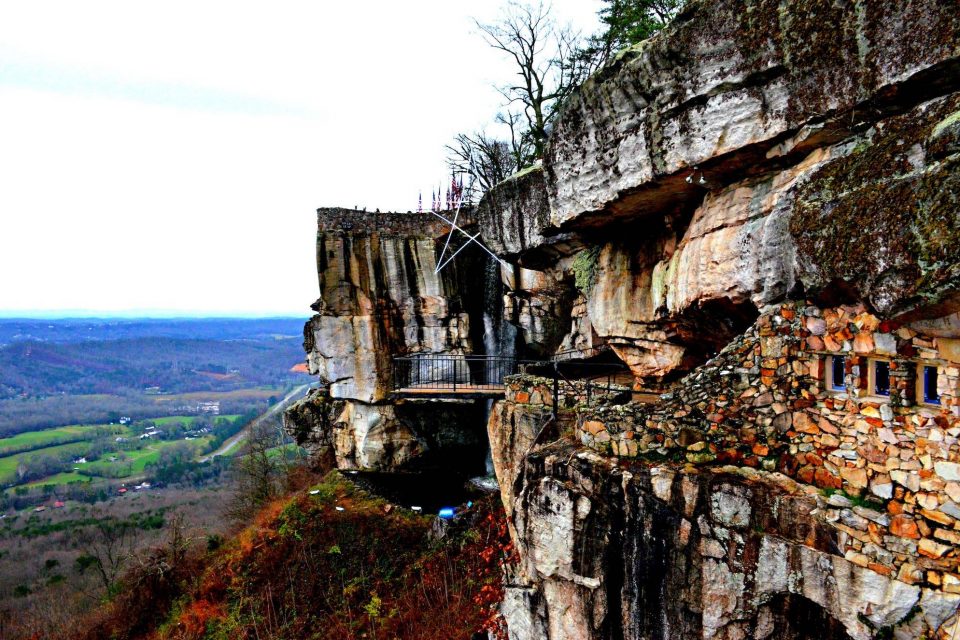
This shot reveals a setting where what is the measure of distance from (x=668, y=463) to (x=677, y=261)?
4499 millimetres

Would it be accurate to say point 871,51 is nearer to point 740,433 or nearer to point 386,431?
point 740,433

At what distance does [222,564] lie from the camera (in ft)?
61.0

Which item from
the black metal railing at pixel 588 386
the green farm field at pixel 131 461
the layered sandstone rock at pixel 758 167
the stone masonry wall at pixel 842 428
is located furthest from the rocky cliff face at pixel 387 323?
the green farm field at pixel 131 461

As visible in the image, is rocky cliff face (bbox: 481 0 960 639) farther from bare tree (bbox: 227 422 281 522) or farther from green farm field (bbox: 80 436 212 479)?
green farm field (bbox: 80 436 212 479)

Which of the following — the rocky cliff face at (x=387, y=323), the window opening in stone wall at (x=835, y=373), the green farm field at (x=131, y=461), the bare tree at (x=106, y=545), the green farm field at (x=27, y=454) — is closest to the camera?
the window opening in stone wall at (x=835, y=373)

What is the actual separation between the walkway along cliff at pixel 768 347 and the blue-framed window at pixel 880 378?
0.02 meters

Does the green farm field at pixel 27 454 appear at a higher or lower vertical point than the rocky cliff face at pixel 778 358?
lower

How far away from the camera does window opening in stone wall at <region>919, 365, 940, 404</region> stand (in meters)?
5.75

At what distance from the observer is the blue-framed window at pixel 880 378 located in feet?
20.5

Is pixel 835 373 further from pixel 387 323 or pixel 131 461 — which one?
pixel 131 461

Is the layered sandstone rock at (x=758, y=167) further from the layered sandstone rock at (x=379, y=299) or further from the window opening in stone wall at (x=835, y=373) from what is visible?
the layered sandstone rock at (x=379, y=299)

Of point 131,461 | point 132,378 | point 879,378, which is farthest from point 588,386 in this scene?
point 132,378

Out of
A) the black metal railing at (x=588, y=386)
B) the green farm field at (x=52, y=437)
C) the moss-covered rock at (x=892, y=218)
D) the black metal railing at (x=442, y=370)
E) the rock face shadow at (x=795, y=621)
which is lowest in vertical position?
the green farm field at (x=52, y=437)

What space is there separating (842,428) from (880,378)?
2.48ft
